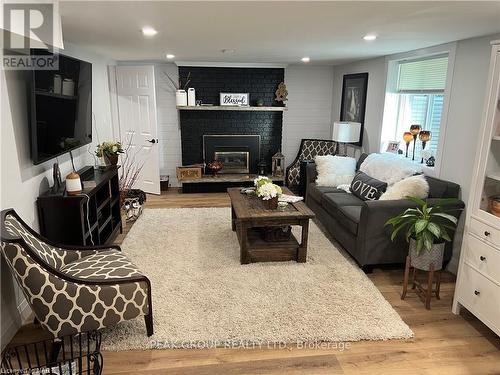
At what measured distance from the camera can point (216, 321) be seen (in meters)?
2.60

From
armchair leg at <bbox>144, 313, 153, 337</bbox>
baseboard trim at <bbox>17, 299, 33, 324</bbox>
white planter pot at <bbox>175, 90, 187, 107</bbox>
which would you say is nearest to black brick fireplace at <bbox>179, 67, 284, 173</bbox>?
white planter pot at <bbox>175, 90, 187, 107</bbox>

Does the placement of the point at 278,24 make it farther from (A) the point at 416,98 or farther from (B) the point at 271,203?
(A) the point at 416,98

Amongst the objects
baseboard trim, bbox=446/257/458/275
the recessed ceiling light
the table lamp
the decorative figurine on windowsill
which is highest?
the recessed ceiling light

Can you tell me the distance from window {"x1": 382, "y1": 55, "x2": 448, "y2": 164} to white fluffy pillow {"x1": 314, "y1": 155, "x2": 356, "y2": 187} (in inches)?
22.7

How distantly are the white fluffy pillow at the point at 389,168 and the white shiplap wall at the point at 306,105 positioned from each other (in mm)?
2112

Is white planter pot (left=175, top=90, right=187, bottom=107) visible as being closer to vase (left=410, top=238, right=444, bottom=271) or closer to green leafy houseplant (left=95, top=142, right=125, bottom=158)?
green leafy houseplant (left=95, top=142, right=125, bottom=158)

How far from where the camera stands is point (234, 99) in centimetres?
611

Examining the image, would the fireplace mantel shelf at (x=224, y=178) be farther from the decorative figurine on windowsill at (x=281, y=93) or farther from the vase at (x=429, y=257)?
the vase at (x=429, y=257)

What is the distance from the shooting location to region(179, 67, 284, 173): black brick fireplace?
6066mm

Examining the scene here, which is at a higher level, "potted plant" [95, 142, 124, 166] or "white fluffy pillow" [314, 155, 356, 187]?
Answer: "potted plant" [95, 142, 124, 166]

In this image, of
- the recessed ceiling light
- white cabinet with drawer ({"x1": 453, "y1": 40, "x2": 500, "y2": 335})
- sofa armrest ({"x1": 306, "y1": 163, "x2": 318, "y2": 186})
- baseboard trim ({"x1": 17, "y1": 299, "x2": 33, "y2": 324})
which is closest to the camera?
white cabinet with drawer ({"x1": 453, "y1": 40, "x2": 500, "y2": 335})

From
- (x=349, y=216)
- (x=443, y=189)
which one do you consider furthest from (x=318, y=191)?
(x=443, y=189)

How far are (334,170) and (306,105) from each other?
209 centimetres

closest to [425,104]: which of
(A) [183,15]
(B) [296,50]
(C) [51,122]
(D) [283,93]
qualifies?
(B) [296,50]
